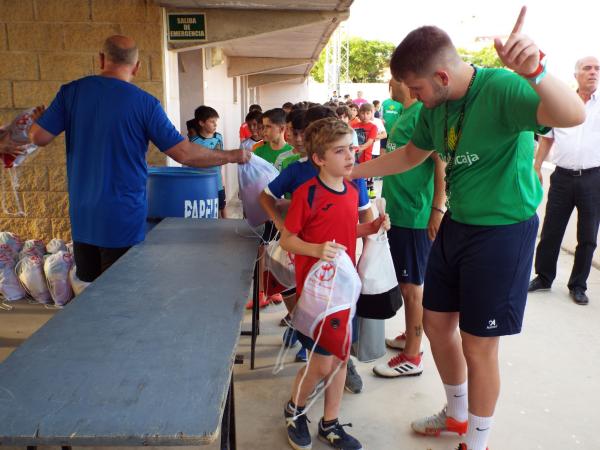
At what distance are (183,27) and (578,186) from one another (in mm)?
3520

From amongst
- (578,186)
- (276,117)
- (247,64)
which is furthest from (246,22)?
(247,64)

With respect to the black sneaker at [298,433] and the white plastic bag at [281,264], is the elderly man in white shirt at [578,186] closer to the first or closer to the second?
the white plastic bag at [281,264]

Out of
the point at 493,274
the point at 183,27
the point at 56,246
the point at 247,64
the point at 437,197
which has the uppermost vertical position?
the point at 247,64

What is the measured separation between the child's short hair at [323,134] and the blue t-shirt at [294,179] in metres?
0.18

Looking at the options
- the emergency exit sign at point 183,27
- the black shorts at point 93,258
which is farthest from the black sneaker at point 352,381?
the emergency exit sign at point 183,27

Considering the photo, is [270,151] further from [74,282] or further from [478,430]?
[478,430]

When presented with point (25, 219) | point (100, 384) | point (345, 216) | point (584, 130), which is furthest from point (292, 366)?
point (584, 130)

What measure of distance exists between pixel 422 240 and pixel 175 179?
157cm

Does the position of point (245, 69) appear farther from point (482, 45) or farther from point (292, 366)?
point (482, 45)

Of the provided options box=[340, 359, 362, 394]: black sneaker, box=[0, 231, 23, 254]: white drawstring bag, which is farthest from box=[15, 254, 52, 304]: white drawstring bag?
box=[340, 359, 362, 394]: black sneaker

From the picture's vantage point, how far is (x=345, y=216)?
2189 millimetres

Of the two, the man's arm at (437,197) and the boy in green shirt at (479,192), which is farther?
the man's arm at (437,197)

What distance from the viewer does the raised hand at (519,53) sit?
1354 mm

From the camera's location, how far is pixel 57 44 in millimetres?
4066
